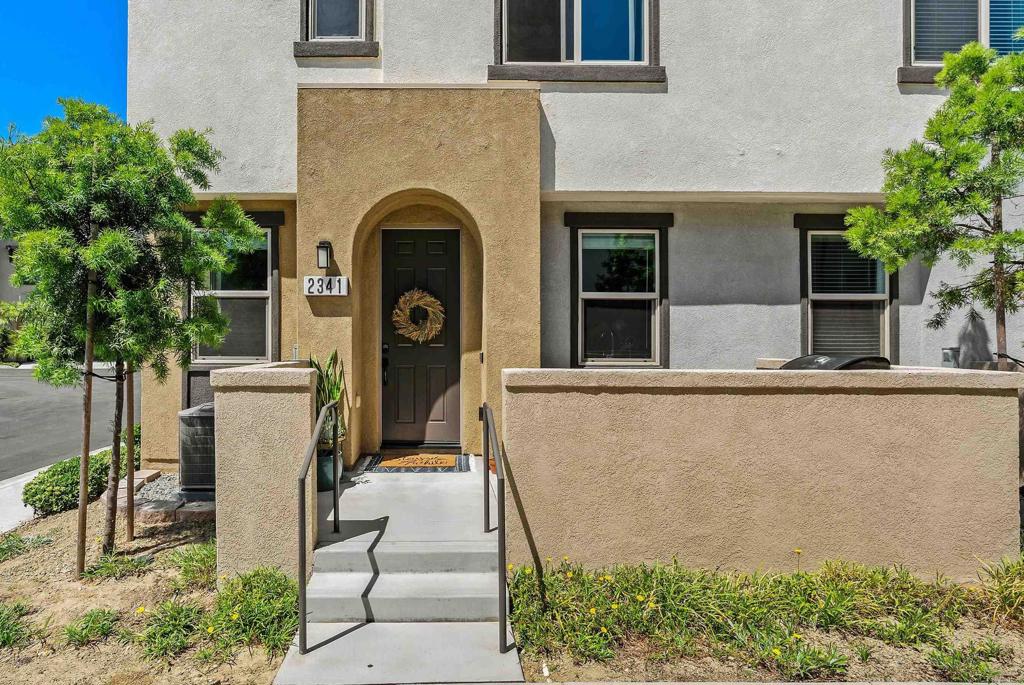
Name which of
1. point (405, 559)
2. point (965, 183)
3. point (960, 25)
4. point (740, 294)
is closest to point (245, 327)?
point (405, 559)

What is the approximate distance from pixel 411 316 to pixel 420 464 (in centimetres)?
174

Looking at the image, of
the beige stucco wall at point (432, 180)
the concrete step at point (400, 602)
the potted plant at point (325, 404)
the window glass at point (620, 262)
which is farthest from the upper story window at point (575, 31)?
the concrete step at point (400, 602)

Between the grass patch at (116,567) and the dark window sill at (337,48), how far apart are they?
212 inches

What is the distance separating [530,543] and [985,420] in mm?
3640

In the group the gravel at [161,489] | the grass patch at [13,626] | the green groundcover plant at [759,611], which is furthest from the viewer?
the gravel at [161,489]

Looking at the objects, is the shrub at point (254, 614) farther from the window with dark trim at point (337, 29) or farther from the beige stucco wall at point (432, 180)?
the window with dark trim at point (337, 29)

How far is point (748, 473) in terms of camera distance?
4.35 metres

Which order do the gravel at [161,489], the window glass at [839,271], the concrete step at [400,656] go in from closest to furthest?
the concrete step at [400,656] < the gravel at [161,489] < the window glass at [839,271]

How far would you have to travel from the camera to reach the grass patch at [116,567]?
14.7ft

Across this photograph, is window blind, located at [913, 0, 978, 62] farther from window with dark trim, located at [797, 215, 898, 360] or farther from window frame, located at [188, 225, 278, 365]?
window frame, located at [188, 225, 278, 365]

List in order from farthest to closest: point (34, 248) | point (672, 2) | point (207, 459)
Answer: point (672, 2) → point (207, 459) → point (34, 248)

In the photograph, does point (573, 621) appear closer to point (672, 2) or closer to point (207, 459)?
point (207, 459)

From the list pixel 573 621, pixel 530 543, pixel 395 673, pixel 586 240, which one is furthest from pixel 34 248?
pixel 586 240

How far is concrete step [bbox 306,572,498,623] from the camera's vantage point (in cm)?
386
